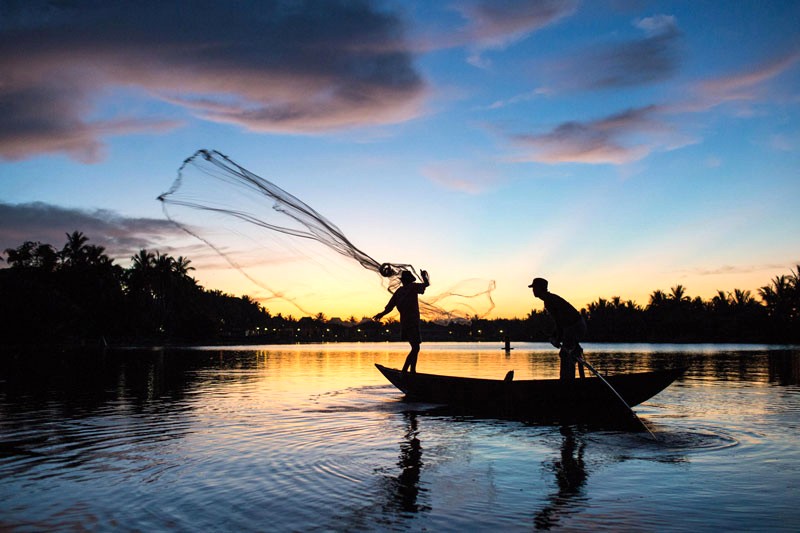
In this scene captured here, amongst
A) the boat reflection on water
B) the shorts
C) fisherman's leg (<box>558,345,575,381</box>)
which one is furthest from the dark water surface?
the shorts

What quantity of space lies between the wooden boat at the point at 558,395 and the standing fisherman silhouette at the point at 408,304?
2139mm

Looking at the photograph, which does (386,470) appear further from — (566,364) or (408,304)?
(408,304)

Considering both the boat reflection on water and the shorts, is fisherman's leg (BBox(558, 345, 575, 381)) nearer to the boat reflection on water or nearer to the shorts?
the boat reflection on water

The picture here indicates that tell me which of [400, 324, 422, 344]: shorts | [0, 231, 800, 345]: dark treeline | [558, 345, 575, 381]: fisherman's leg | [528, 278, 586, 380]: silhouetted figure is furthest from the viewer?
[0, 231, 800, 345]: dark treeline

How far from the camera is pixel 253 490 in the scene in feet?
26.3

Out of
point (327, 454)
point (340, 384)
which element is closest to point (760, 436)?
point (327, 454)

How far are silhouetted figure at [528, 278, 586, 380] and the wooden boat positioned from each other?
0.48m

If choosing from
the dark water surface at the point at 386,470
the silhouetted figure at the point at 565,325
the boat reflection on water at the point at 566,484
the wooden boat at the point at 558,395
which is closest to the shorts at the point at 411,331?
the dark water surface at the point at 386,470

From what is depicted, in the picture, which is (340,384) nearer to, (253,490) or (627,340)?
(253,490)

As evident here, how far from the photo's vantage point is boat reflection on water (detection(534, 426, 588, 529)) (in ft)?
22.4

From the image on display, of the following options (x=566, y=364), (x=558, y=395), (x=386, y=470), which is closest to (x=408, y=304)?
(x=566, y=364)

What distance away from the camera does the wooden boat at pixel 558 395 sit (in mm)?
13992

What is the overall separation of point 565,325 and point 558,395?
1596 millimetres

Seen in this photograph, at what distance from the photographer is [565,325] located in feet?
47.9
